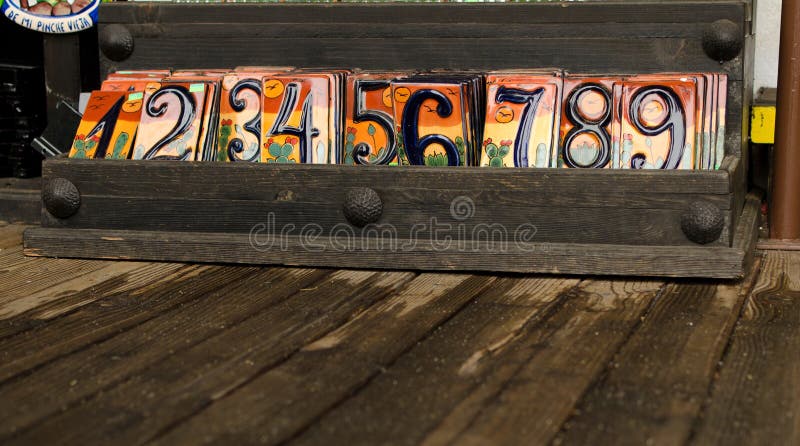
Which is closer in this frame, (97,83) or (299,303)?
(299,303)

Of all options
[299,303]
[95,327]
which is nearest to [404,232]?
[299,303]

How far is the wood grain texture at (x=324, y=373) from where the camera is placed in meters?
1.60

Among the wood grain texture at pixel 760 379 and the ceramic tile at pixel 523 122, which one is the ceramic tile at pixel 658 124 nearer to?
the ceramic tile at pixel 523 122

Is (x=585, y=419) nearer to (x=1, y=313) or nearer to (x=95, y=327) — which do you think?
(x=95, y=327)

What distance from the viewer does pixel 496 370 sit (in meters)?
1.87

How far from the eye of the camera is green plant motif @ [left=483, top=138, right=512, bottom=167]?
2.64m

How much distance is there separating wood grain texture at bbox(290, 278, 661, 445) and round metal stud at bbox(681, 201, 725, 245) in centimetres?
15

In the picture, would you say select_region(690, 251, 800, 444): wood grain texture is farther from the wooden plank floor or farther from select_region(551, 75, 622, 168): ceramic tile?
select_region(551, 75, 622, 168): ceramic tile

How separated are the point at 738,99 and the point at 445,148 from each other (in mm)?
780

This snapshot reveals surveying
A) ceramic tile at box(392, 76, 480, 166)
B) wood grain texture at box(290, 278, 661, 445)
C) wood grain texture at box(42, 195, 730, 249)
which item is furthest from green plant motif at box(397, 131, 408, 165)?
wood grain texture at box(290, 278, 661, 445)

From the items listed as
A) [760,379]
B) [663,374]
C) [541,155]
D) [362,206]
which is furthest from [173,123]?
[760,379]

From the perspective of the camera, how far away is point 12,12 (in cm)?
347

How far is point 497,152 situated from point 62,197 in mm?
1162

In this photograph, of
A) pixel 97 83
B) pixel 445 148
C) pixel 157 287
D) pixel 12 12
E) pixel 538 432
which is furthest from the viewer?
pixel 97 83
